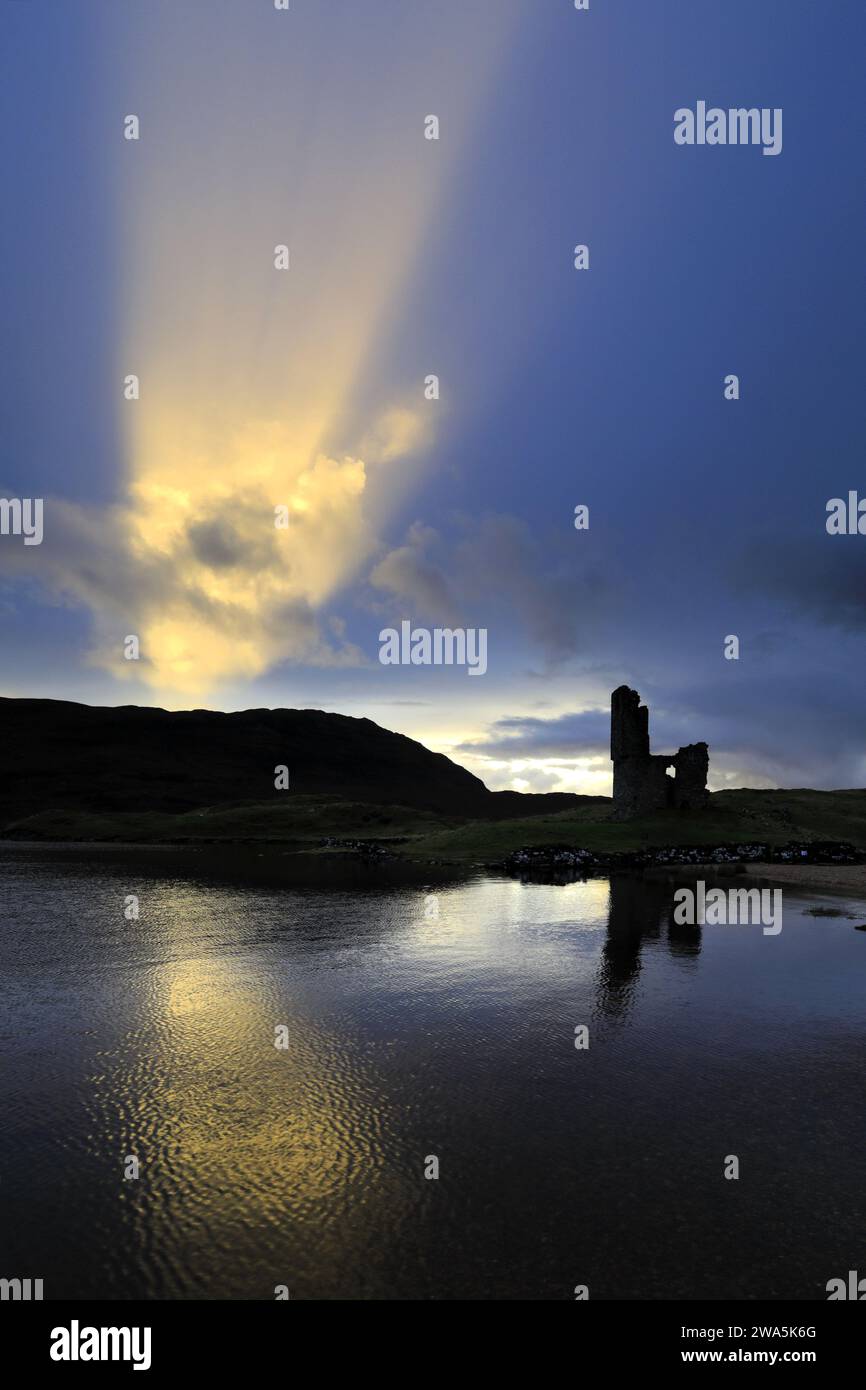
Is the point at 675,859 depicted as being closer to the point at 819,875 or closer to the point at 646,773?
the point at 819,875

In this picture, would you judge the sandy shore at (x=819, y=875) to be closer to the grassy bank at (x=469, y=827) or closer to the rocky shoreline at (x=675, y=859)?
the rocky shoreline at (x=675, y=859)

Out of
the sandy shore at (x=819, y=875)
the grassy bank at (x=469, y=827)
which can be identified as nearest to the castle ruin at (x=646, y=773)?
the grassy bank at (x=469, y=827)

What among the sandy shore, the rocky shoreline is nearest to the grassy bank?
the rocky shoreline

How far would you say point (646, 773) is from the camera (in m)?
87.1

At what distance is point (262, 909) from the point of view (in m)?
40.5

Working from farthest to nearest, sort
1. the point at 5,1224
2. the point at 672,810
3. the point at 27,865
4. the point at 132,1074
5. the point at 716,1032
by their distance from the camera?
the point at 672,810
the point at 27,865
the point at 716,1032
the point at 132,1074
the point at 5,1224

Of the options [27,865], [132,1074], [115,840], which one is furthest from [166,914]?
[115,840]

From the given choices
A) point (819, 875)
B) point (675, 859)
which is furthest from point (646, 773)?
point (819, 875)

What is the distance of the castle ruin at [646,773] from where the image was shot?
87062mm

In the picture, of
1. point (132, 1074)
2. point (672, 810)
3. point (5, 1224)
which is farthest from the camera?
point (672, 810)

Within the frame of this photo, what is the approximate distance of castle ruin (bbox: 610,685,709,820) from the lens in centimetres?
8706
